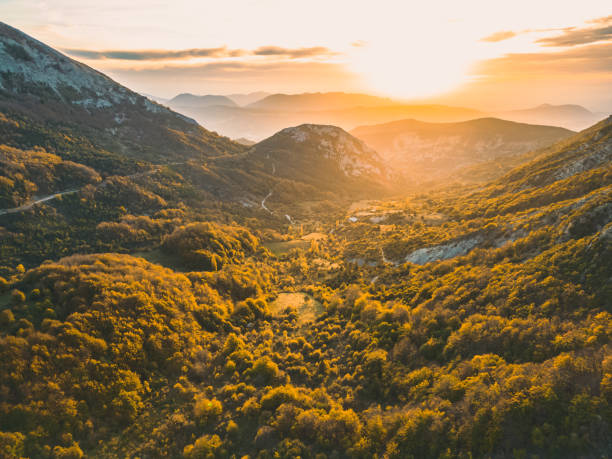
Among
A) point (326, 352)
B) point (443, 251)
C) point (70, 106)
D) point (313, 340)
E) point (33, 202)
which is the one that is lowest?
point (313, 340)

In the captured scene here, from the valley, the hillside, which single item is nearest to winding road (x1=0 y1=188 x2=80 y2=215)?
the valley

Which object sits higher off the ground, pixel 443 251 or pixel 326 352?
pixel 443 251

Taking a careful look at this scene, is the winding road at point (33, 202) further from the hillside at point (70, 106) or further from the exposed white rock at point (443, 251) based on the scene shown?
the exposed white rock at point (443, 251)

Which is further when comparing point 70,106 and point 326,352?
point 70,106

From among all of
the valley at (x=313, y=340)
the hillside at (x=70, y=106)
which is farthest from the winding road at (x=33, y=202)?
the hillside at (x=70, y=106)

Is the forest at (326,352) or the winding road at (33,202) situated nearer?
the forest at (326,352)

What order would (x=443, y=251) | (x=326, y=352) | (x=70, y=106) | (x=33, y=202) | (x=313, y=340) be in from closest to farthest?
(x=326, y=352) < (x=313, y=340) < (x=443, y=251) < (x=33, y=202) < (x=70, y=106)

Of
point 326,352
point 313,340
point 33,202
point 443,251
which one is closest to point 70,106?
point 33,202

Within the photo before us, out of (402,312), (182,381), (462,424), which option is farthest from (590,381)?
(182,381)

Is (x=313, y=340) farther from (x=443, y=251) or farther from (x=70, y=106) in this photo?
(x=70, y=106)

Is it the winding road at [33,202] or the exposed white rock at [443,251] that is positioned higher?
the winding road at [33,202]

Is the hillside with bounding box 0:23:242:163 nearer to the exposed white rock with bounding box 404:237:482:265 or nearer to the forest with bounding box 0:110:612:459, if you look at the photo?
the forest with bounding box 0:110:612:459

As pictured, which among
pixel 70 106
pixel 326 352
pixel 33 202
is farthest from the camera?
pixel 70 106
